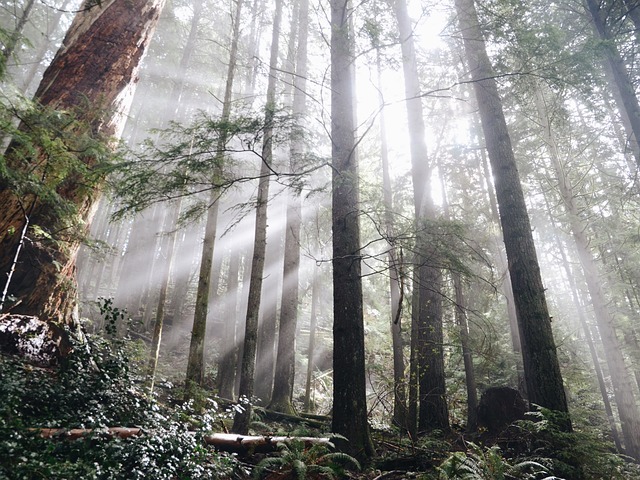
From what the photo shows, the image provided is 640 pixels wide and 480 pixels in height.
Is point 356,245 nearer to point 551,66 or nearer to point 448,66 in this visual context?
point 551,66

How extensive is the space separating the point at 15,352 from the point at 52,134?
117 inches

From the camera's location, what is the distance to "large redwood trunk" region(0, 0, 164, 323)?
5.07 metres

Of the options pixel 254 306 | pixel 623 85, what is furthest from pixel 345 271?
pixel 623 85

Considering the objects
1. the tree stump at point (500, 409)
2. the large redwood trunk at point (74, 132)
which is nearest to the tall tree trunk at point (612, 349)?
the tree stump at point (500, 409)

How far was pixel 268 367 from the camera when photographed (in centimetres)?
1259

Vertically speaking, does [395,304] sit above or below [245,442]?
above

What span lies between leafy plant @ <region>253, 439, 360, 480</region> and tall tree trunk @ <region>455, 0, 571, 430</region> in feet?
12.1

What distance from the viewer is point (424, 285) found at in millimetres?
9062

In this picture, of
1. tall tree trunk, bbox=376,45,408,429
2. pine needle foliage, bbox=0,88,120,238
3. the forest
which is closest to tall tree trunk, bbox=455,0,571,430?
the forest

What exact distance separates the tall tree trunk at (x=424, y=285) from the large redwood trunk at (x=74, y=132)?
210 inches

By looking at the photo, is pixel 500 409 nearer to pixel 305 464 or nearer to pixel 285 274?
pixel 305 464

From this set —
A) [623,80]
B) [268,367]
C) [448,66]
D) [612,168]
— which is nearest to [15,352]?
[268,367]

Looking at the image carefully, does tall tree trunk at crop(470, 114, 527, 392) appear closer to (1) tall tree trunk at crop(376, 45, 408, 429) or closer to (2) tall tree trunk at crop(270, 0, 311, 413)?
(1) tall tree trunk at crop(376, 45, 408, 429)

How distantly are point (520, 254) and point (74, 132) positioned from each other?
835 cm
